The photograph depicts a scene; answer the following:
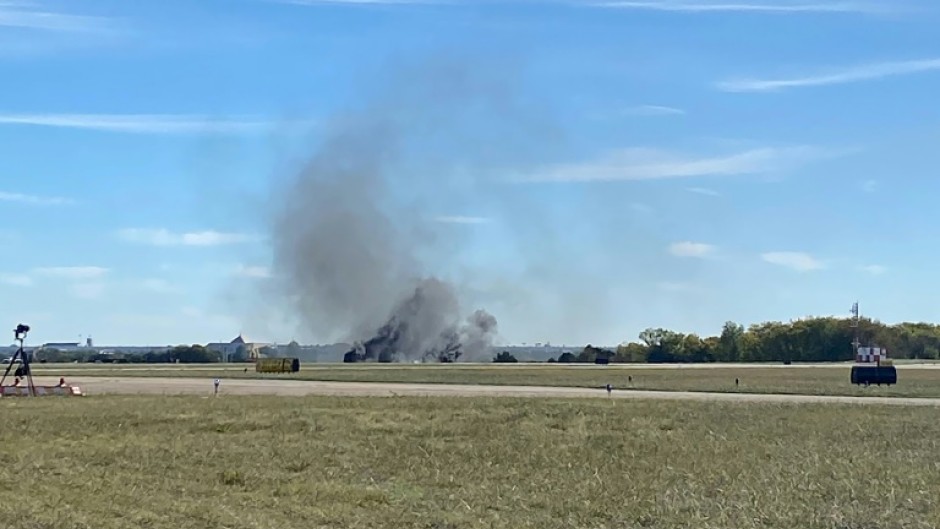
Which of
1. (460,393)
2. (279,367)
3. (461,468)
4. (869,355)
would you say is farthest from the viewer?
(279,367)

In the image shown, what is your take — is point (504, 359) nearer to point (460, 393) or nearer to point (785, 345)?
point (785, 345)

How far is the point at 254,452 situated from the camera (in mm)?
21219

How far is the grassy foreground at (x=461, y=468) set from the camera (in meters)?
14.4

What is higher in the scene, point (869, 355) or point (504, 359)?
point (869, 355)

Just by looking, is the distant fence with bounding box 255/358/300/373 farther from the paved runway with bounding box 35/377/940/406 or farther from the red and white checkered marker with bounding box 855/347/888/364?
the red and white checkered marker with bounding box 855/347/888/364

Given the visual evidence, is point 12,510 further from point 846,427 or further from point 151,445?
point 846,427

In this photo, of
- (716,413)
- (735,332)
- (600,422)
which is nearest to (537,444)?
(600,422)

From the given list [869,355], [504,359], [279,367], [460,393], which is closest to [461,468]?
[460,393]

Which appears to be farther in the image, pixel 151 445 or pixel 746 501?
pixel 151 445

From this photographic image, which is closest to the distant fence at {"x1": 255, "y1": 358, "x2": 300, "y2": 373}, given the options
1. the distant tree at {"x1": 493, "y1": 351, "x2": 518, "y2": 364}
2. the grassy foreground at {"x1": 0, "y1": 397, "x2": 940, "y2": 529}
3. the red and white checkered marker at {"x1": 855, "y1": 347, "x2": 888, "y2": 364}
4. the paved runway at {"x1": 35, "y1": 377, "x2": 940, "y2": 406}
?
the paved runway at {"x1": 35, "y1": 377, "x2": 940, "y2": 406}

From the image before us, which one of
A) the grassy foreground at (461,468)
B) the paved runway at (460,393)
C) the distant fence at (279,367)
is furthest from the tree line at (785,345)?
the grassy foreground at (461,468)

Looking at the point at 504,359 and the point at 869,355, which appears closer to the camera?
the point at 869,355

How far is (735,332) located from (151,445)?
410 feet

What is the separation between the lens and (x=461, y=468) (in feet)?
63.8
